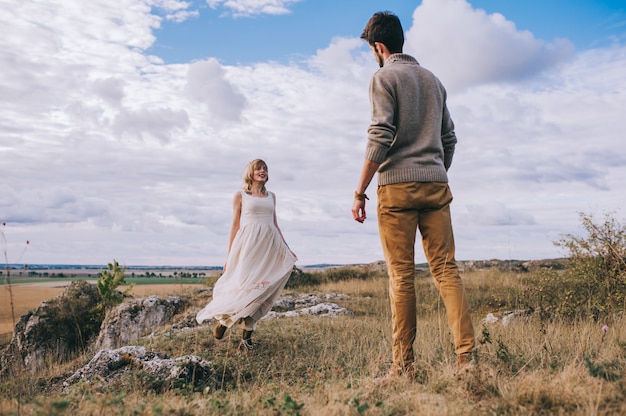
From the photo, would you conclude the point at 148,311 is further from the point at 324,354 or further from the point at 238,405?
the point at 238,405

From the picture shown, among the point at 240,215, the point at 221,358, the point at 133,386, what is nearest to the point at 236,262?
the point at 240,215

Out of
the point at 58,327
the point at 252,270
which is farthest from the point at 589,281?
the point at 58,327

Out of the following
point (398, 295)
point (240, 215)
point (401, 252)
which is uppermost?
point (240, 215)

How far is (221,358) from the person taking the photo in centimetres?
670

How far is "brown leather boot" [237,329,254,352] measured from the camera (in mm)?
7134

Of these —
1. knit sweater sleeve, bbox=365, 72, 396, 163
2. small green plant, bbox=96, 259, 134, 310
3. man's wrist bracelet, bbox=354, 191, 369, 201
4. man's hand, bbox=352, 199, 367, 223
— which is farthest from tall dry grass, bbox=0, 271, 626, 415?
small green plant, bbox=96, 259, 134, 310

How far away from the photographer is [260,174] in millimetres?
7715

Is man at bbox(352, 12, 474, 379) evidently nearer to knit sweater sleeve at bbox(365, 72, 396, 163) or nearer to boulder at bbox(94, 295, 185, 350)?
knit sweater sleeve at bbox(365, 72, 396, 163)

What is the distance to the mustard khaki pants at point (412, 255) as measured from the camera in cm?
430

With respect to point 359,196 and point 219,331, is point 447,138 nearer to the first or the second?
point 359,196

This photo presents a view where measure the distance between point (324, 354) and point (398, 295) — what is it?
2574mm

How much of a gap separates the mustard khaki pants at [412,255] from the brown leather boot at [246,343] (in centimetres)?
324

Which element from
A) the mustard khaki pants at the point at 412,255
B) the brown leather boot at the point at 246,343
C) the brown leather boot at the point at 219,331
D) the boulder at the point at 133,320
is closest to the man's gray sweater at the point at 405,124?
the mustard khaki pants at the point at 412,255

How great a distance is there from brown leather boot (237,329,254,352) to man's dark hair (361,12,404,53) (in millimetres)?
4391
